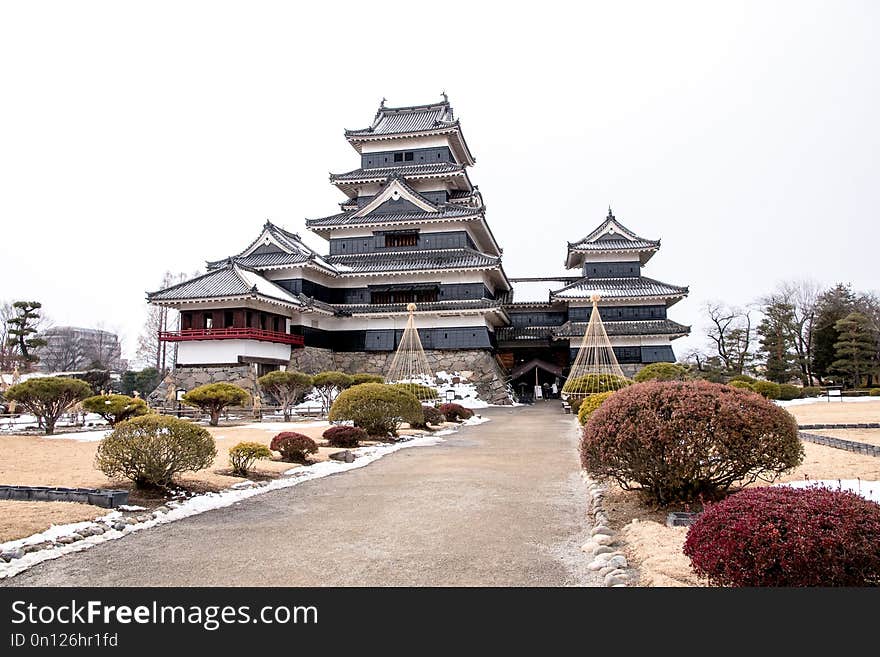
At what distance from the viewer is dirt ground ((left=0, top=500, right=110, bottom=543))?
7.44m

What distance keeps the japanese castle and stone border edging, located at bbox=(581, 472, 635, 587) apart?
31.1 m

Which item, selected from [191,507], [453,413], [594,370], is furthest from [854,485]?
[594,370]

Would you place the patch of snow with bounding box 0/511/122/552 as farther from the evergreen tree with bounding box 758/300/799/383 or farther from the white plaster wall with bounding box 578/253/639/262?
the evergreen tree with bounding box 758/300/799/383

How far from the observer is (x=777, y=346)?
46750 millimetres

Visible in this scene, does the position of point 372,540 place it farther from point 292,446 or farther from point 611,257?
point 611,257

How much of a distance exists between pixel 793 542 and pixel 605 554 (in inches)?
88.9

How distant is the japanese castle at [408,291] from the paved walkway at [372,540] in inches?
1091

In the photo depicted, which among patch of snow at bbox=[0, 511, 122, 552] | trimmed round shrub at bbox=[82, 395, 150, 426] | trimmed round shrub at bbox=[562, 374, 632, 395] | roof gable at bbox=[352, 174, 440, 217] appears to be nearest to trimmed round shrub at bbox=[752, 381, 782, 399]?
trimmed round shrub at bbox=[562, 374, 632, 395]

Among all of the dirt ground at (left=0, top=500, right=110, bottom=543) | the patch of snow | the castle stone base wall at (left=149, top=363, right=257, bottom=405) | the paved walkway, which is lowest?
the paved walkway

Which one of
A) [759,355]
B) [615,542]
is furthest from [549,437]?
[759,355]

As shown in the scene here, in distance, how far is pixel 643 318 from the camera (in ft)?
144

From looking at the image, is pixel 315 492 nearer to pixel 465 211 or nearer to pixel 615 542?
pixel 615 542

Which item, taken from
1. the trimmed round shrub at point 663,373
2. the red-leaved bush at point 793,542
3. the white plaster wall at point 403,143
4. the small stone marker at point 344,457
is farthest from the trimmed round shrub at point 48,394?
the white plaster wall at point 403,143

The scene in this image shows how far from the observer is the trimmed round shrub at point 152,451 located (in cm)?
995
